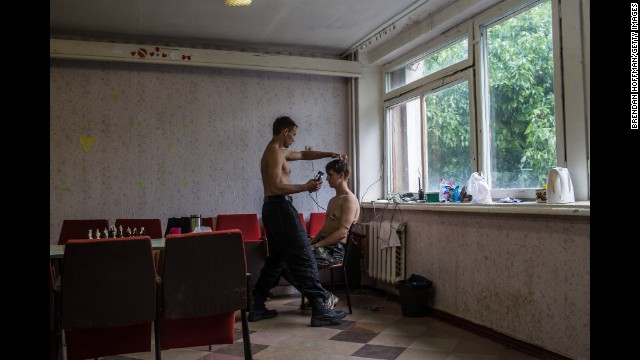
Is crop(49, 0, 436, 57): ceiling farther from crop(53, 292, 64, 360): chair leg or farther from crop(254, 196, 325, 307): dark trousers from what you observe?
crop(53, 292, 64, 360): chair leg

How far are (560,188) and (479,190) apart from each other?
2.66 ft

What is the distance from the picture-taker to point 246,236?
15.9 feet

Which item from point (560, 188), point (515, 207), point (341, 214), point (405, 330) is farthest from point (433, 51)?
point (405, 330)

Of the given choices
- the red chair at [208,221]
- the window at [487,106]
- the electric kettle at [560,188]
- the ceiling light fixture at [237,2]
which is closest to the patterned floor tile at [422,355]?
the electric kettle at [560,188]

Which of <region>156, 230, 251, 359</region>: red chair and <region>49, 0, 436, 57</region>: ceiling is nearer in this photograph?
<region>156, 230, 251, 359</region>: red chair

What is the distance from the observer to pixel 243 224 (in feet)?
16.0

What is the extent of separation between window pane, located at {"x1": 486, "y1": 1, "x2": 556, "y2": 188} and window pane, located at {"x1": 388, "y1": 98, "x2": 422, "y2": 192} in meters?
1.23

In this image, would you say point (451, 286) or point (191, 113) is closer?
point (451, 286)

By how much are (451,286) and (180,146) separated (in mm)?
3076

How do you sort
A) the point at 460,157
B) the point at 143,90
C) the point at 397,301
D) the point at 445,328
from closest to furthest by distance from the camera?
1. the point at 445,328
2. the point at 460,157
3. the point at 397,301
4. the point at 143,90

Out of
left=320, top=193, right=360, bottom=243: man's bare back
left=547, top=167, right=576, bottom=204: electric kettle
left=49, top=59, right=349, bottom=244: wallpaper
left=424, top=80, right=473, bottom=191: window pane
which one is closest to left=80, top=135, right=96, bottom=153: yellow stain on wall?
left=49, top=59, right=349, bottom=244: wallpaper

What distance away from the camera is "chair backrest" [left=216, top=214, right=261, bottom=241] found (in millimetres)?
4812
